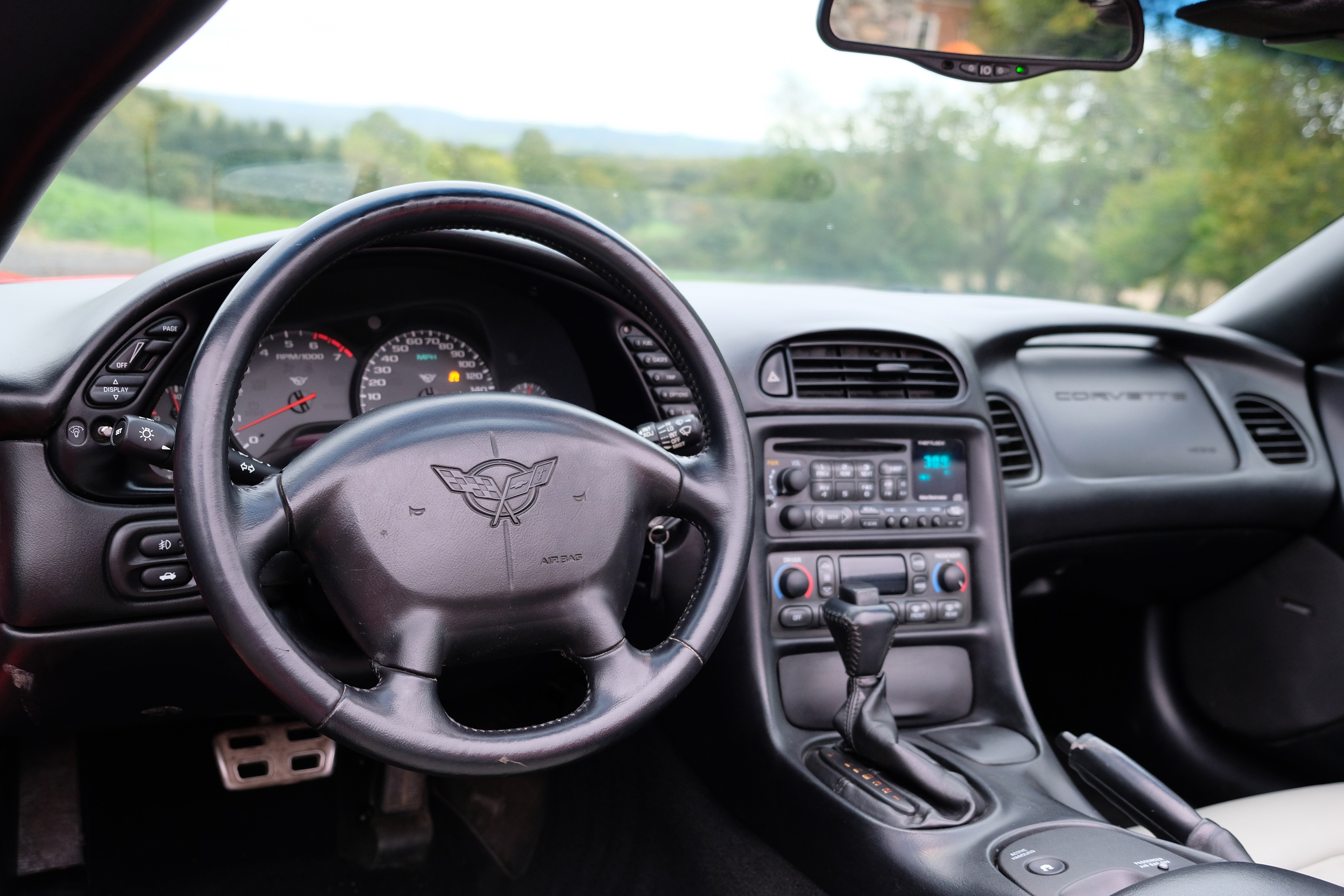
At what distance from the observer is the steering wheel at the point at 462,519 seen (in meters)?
1.03

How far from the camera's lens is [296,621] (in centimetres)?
136

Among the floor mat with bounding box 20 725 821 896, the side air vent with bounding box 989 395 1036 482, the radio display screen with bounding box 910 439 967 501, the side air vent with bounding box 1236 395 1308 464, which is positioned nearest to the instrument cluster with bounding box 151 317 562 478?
the radio display screen with bounding box 910 439 967 501

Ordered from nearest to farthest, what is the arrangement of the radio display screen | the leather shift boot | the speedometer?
the leather shift boot → the speedometer → the radio display screen

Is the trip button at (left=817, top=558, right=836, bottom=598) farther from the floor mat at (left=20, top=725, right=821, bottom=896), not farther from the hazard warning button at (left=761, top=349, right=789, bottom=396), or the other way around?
the floor mat at (left=20, top=725, right=821, bottom=896)

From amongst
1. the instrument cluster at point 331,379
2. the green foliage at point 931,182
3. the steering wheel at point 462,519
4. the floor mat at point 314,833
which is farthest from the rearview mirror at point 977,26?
the floor mat at point 314,833

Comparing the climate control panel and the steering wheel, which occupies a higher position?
the steering wheel

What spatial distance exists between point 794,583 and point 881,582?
17 cm

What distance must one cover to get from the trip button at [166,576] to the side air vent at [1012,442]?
153 centimetres

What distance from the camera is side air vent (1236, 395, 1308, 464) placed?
2.51 m

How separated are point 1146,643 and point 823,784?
4.99 feet

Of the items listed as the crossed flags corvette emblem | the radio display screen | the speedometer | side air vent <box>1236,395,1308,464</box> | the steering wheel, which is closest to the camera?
the steering wheel

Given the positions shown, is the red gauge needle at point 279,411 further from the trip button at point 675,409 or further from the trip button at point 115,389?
the trip button at point 675,409

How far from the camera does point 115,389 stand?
1.39 m

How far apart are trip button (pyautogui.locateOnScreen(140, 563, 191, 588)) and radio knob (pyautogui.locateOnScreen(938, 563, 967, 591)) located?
4.06 ft
